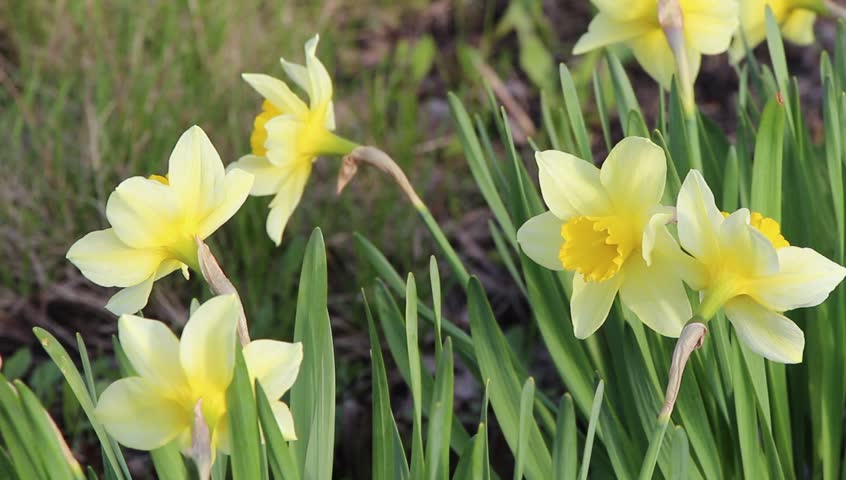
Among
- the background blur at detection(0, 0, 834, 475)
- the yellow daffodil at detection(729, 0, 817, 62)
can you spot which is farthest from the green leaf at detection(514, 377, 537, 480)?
the background blur at detection(0, 0, 834, 475)

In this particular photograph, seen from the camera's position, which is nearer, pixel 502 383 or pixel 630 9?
pixel 502 383

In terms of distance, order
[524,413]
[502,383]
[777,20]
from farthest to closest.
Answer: [777,20], [502,383], [524,413]

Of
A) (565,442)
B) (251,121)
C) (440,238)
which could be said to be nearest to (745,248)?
(565,442)

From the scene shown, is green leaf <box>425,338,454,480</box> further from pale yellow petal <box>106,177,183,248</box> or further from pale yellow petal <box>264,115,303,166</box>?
pale yellow petal <box>264,115,303,166</box>

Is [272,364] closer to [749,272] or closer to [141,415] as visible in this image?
[141,415]

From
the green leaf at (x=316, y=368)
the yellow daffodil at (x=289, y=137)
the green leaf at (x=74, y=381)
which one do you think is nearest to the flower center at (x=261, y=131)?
the yellow daffodil at (x=289, y=137)
